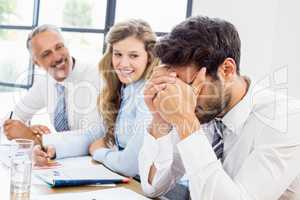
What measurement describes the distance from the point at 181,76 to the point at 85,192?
0.45 meters

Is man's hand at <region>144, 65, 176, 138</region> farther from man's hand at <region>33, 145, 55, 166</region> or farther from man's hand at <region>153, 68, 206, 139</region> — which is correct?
man's hand at <region>33, 145, 55, 166</region>

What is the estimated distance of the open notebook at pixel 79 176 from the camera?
1.31 m

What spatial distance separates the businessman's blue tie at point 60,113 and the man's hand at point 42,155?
0.50 m

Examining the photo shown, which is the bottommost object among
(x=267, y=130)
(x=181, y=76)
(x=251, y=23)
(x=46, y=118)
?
(x=46, y=118)

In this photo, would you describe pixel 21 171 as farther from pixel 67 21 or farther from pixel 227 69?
pixel 67 21

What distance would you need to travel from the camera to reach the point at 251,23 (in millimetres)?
3217

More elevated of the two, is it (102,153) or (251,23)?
(251,23)

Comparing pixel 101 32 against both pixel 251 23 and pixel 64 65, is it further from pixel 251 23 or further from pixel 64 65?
pixel 64 65

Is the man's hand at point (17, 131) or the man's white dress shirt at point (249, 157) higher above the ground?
the man's white dress shirt at point (249, 157)

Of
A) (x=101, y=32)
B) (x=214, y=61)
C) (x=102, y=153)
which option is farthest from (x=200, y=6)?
(x=214, y=61)

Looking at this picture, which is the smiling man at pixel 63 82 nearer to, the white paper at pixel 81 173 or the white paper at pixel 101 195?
the white paper at pixel 81 173

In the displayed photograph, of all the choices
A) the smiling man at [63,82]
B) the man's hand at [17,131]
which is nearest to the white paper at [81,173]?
the man's hand at [17,131]

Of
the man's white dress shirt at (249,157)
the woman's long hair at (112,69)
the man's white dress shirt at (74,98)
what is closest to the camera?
the man's white dress shirt at (249,157)

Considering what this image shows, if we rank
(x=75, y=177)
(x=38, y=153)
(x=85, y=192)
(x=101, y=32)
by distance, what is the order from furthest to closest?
(x=101, y=32)
(x=38, y=153)
(x=75, y=177)
(x=85, y=192)
